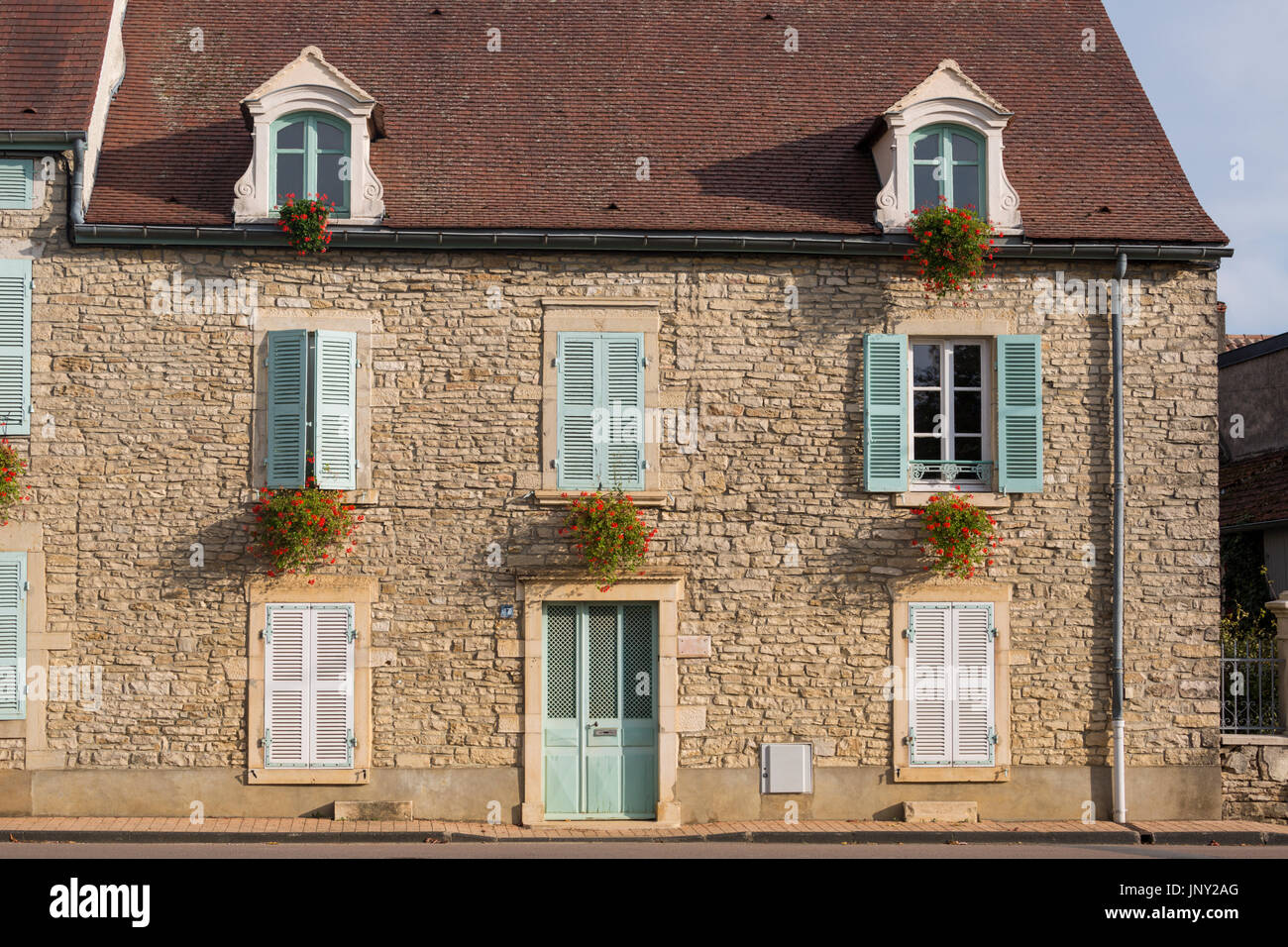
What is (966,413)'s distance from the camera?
496 inches

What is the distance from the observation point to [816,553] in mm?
12211

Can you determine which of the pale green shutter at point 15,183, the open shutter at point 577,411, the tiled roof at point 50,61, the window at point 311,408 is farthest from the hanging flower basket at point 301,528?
the tiled roof at point 50,61

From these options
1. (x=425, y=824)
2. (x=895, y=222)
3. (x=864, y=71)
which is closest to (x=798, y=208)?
(x=895, y=222)

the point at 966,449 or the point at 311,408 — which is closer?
the point at 311,408

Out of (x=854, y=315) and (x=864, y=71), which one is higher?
(x=864, y=71)

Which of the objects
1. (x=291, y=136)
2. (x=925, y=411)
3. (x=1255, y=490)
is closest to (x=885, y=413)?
(x=925, y=411)

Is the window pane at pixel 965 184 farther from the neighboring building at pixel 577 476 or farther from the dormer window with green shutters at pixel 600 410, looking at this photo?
the dormer window with green shutters at pixel 600 410

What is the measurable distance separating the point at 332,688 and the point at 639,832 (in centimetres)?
322

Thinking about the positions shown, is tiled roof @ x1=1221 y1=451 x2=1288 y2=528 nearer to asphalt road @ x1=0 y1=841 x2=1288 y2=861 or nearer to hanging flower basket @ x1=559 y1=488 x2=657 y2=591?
asphalt road @ x1=0 y1=841 x2=1288 y2=861

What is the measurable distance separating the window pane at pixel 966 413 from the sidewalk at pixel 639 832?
3879mm

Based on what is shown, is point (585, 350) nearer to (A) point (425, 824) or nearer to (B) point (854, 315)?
(B) point (854, 315)

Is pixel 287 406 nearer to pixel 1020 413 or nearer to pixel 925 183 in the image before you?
pixel 925 183

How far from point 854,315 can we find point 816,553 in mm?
2410

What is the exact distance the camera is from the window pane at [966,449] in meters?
12.6
